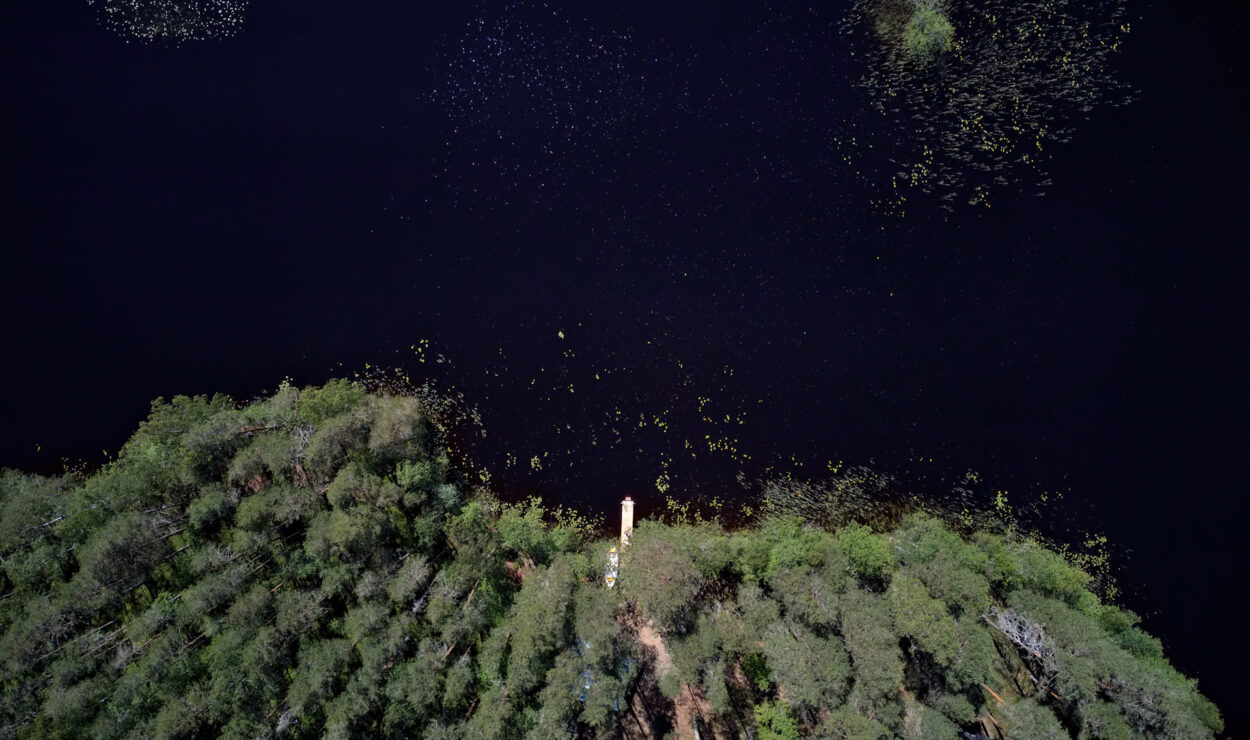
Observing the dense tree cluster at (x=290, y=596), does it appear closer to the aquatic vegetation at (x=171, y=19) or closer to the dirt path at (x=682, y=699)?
the dirt path at (x=682, y=699)

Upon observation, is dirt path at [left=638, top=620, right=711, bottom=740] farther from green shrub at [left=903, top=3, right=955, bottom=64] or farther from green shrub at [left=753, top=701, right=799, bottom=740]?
green shrub at [left=903, top=3, right=955, bottom=64]

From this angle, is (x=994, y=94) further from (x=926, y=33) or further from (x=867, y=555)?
(x=867, y=555)

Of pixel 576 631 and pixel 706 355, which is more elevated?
pixel 706 355

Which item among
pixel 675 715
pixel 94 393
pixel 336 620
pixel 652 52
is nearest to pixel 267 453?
pixel 336 620

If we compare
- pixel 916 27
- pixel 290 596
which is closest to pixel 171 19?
pixel 290 596

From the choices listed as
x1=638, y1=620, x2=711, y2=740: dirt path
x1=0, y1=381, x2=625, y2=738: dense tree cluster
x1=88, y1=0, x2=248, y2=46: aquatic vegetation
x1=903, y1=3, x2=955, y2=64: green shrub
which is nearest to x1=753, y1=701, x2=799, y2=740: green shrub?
x1=638, y1=620, x2=711, y2=740: dirt path

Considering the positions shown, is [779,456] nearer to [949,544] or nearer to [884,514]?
[884,514]

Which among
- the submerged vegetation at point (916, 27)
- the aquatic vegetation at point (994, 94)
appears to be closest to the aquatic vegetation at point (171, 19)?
the aquatic vegetation at point (994, 94)
